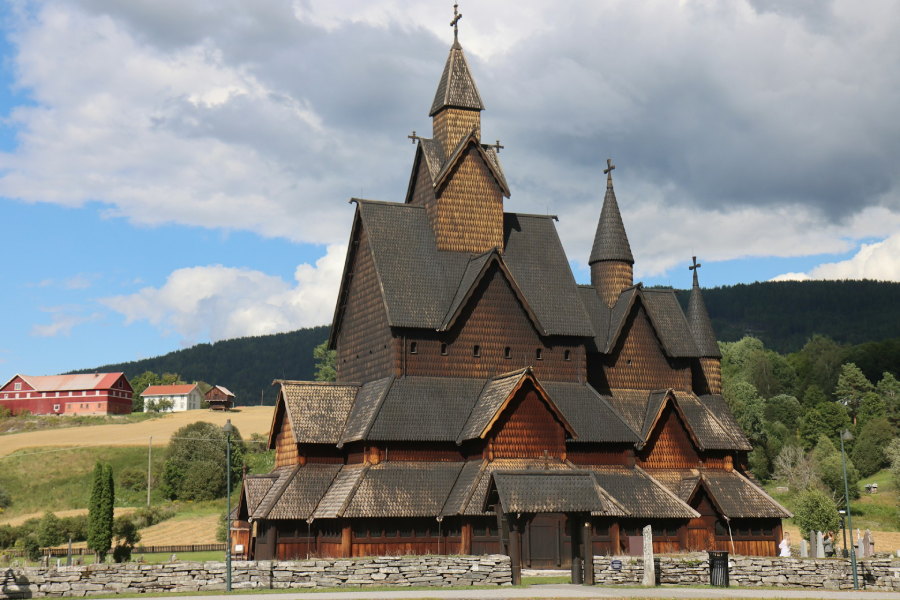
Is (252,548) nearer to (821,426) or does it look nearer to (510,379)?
(510,379)

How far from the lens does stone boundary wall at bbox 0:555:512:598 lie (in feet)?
82.7

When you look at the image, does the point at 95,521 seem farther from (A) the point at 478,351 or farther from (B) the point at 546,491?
(B) the point at 546,491

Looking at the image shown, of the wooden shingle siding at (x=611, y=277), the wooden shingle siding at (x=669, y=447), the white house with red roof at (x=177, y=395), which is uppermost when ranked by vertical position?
the white house with red roof at (x=177, y=395)

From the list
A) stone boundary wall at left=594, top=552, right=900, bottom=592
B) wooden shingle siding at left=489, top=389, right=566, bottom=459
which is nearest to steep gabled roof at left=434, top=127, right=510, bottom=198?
wooden shingle siding at left=489, top=389, right=566, bottom=459

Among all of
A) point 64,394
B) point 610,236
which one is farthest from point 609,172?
point 64,394

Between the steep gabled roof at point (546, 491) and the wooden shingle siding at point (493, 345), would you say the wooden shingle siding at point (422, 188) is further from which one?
the steep gabled roof at point (546, 491)

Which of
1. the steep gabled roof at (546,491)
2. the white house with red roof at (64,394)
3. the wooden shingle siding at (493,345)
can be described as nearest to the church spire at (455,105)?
the wooden shingle siding at (493,345)

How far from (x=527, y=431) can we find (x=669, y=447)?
826cm

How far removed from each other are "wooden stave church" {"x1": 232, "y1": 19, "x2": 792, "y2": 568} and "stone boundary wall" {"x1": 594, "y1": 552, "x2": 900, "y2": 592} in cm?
180

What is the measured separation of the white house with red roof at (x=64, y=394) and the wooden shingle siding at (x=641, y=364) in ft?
333

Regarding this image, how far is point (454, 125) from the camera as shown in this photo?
4209 cm

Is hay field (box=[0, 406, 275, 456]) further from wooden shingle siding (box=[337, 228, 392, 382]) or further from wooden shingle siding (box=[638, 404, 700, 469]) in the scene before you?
wooden shingle siding (box=[638, 404, 700, 469])

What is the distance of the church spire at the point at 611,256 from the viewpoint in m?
45.2

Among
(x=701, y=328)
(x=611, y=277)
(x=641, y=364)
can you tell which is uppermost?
(x=611, y=277)
